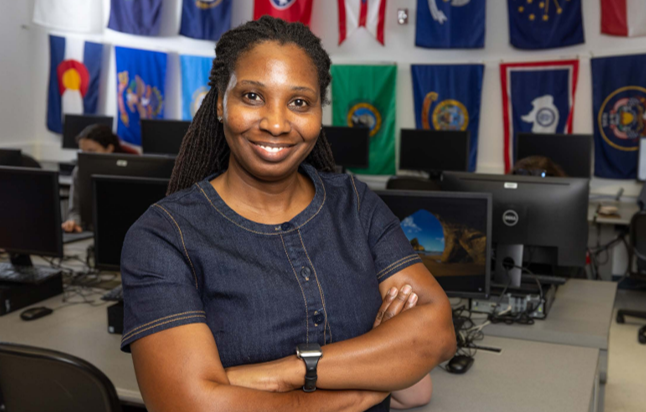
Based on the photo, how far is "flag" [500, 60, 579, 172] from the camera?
229 inches

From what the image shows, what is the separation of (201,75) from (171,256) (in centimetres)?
635

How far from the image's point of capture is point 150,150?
615 cm

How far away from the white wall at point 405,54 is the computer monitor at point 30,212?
459cm

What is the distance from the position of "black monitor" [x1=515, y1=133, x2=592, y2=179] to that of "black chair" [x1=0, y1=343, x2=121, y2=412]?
450 centimetres

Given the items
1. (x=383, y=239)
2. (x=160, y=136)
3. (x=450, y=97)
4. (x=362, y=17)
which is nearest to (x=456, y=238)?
(x=383, y=239)

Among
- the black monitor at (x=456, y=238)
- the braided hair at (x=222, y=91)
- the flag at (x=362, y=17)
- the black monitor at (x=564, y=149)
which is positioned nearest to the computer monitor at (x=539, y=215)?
the black monitor at (x=456, y=238)

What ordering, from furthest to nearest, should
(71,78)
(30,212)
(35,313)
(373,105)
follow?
(71,78), (373,105), (30,212), (35,313)

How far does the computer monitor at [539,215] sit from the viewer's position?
2.44m

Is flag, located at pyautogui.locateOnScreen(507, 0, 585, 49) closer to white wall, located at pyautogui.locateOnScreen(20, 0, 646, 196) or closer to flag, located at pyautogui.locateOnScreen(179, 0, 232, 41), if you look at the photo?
white wall, located at pyautogui.locateOnScreen(20, 0, 646, 196)

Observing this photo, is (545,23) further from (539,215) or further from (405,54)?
(539,215)

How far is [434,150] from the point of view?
603 centimetres

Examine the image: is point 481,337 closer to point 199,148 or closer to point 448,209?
point 448,209

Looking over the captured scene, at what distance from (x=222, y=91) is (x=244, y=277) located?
359 mm

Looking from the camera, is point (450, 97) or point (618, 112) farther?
point (450, 97)
